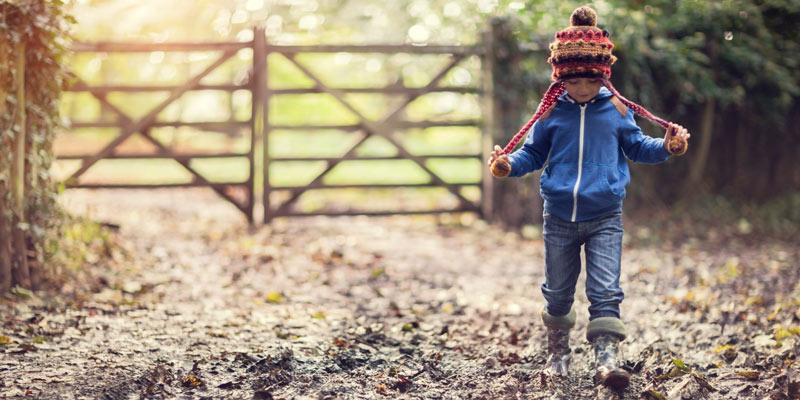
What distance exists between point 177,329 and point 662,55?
5.62m

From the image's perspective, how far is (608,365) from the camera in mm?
3156

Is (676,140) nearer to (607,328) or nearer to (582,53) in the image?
(582,53)

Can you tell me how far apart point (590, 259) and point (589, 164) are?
0.44 m

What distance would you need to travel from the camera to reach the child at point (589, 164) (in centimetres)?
313

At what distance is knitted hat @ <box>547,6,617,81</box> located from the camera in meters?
3.12

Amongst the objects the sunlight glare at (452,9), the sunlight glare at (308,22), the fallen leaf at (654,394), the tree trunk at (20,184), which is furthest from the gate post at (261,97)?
the fallen leaf at (654,394)

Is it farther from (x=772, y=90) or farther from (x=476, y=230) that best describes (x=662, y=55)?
(x=476, y=230)

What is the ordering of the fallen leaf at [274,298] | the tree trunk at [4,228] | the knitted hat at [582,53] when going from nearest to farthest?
1. the knitted hat at [582,53]
2. the tree trunk at [4,228]
3. the fallen leaf at [274,298]

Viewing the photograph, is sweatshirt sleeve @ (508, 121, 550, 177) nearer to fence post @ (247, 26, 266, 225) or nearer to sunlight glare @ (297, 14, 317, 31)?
fence post @ (247, 26, 266, 225)

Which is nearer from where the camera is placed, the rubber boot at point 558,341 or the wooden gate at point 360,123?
the rubber boot at point 558,341

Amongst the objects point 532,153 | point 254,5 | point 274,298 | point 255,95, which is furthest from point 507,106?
point 532,153

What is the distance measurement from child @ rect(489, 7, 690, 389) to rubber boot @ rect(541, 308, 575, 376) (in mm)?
47

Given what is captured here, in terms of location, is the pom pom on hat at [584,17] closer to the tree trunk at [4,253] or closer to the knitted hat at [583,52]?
the knitted hat at [583,52]

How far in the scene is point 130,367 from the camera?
129 inches
